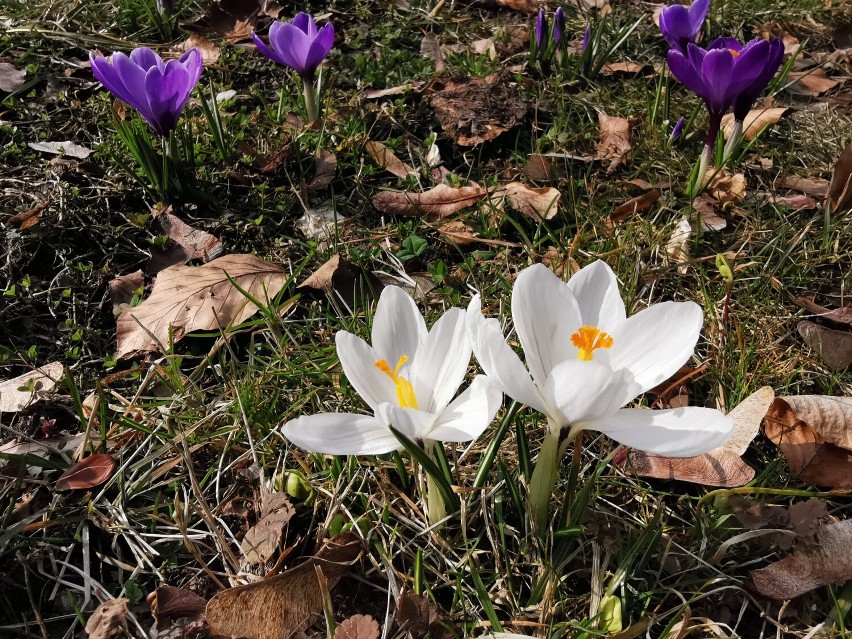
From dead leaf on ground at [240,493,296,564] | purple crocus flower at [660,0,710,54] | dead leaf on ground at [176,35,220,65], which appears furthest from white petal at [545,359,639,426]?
dead leaf on ground at [176,35,220,65]

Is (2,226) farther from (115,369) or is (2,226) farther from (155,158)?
(115,369)

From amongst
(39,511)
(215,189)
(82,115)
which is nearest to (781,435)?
(39,511)

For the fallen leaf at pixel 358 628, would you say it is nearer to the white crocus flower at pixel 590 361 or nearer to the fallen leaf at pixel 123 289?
the white crocus flower at pixel 590 361

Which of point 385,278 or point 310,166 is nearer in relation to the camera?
point 385,278

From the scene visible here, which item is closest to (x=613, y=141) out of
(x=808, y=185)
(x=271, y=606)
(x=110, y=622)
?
(x=808, y=185)

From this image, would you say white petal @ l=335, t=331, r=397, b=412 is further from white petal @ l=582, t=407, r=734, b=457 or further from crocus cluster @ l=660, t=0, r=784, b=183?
crocus cluster @ l=660, t=0, r=784, b=183

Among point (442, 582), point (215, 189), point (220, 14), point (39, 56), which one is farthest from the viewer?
point (220, 14)

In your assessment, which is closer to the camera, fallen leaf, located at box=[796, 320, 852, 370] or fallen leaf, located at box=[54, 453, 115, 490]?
fallen leaf, located at box=[54, 453, 115, 490]
